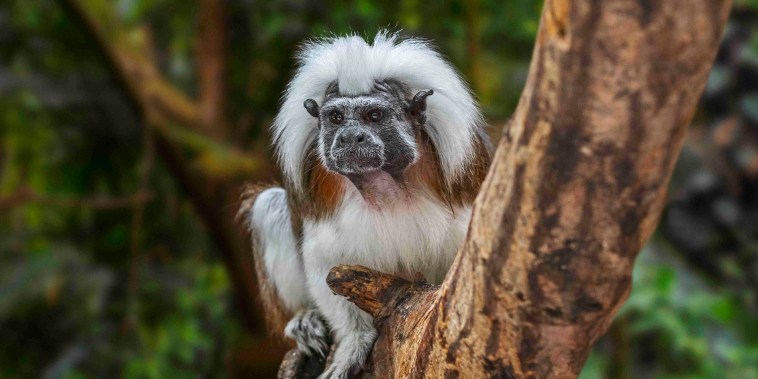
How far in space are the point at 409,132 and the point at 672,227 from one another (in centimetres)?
469

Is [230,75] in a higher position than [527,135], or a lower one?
lower

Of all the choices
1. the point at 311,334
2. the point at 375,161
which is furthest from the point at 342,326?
the point at 375,161

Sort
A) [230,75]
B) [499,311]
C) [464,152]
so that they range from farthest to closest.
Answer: [230,75]
[464,152]
[499,311]

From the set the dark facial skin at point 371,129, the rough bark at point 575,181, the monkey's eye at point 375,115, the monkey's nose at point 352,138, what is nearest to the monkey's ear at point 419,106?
the dark facial skin at point 371,129

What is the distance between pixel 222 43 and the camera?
5281 millimetres

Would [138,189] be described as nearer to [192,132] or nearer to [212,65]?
[192,132]

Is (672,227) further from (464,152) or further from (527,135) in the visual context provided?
(527,135)

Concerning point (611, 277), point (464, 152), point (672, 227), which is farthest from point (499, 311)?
point (672, 227)

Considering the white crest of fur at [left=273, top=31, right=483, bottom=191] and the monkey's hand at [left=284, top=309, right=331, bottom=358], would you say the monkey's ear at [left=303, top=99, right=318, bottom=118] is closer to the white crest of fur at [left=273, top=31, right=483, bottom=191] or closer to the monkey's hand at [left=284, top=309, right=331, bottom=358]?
the white crest of fur at [left=273, top=31, right=483, bottom=191]

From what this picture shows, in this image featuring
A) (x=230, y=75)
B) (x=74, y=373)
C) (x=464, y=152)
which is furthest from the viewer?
(x=230, y=75)

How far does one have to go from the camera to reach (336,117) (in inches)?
102

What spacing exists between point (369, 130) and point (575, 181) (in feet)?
4.11

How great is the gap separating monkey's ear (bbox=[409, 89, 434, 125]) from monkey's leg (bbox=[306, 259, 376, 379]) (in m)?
0.57

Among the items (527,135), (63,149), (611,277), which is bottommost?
(63,149)
